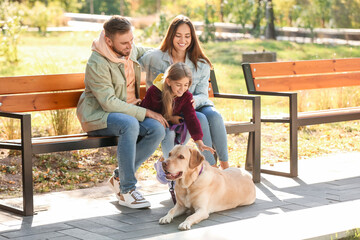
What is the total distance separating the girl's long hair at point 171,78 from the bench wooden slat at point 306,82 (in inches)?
60.1

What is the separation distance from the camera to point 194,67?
5.53m

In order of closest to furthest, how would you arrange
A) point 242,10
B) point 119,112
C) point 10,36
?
point 119,112 → point 10,36 → point 242,10

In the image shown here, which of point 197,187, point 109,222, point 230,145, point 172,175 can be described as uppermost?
point 172,175

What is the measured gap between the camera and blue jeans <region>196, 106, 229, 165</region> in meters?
5.18

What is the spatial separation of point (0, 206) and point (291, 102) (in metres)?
2.73

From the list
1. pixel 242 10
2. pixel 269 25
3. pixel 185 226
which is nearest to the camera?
pixel 185 226

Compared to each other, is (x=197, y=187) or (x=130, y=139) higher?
(x=130, y=139)

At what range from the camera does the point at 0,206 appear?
4.88m

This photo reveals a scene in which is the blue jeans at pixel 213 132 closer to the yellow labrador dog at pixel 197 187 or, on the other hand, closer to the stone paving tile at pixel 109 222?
the yellow labrador dog at pixel 197 187

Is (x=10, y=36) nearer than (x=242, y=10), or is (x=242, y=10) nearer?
(x=10, y=36)

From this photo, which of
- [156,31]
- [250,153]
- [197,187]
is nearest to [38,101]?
[197,187]

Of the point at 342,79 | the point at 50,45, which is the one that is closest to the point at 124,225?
the point at 342,79

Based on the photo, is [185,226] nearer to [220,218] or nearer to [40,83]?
[220,218]

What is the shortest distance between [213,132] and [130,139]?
2.72 feet
